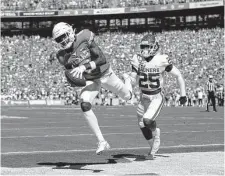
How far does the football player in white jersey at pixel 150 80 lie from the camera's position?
9227 millimetres

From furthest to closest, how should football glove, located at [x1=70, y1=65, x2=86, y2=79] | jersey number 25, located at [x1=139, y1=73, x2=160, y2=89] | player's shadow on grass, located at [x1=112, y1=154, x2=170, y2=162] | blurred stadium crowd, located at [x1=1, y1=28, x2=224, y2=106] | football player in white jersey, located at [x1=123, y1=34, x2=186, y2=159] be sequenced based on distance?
blurred stadium crowd, located at [x1=1, y1=28, x2=224, y2=106]
jersey number 25, located at [x1=139, y1=73, x2=160, y2=89]
football player in white jersey, located at [x1=123, y1=34, x2=186, y2=159]
player's shadow on grass, located at [x1=112, y1=154, x2=170, y2=162]
football glove, located at [x1=70, y1=65, x2=86, y2=79]

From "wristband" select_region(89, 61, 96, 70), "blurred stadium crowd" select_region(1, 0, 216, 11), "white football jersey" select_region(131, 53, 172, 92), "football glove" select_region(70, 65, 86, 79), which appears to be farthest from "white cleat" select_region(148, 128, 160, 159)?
"blurred stadium crowd" select_region(1, 0, 216, 11)

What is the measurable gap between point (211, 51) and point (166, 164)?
3813cm

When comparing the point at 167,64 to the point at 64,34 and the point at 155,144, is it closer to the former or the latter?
the point at 155,144

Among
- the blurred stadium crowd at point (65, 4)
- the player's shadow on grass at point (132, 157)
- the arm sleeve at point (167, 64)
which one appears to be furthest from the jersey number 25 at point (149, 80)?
the blurred stadium crowd at point (65, 4)

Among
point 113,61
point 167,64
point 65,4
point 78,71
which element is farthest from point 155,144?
point 65,4

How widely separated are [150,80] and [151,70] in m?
0.18

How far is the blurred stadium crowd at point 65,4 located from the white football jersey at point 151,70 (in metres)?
43.7

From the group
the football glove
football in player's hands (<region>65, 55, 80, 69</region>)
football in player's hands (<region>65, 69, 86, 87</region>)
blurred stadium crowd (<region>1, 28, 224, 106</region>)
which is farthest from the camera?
blurred stadium crowd (<region>1, 28, 224, 106</region>)

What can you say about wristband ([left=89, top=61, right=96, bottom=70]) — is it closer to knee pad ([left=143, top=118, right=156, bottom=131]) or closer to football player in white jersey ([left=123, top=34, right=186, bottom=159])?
football player in white jersey ([left=123, top=34, right=186, bottom=159])

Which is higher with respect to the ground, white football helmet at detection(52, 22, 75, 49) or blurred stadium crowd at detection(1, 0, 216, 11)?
white football helmet at detection(52, 22, 75, 49)

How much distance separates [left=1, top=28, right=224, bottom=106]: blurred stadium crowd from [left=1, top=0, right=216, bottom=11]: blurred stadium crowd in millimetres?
2927

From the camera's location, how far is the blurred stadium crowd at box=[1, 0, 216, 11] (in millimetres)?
53906

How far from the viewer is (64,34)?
799cm
